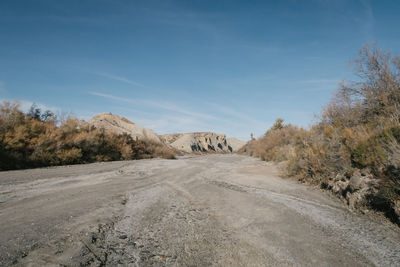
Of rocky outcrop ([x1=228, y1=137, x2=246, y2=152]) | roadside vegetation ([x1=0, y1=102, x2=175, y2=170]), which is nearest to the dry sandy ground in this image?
roadside vegetation ([x1=0, y1=102, x2=175, y2=170])

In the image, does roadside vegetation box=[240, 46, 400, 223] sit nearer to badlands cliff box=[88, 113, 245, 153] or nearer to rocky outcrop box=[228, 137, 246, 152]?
badlands cliff box=[88, 113, 245, 153]

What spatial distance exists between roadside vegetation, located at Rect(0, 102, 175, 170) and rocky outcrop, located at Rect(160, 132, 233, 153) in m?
27.7

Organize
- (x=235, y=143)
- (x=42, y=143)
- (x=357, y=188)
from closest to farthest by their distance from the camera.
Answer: (x=357, y=188), (x=42, y=143), (x=235, y=143)

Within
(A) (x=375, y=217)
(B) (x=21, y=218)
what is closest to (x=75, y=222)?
(B) (x=21, y=218)

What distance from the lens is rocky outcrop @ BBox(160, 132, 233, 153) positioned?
4941 centimetres

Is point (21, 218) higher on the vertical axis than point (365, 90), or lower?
lower

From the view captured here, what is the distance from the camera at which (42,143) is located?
9.49 metres

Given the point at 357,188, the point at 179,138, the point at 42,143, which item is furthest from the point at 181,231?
the point at 179,138

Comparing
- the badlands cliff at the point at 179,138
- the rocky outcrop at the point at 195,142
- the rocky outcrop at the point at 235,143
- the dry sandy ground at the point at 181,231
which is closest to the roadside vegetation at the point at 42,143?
the dry sandy ground at the point at 181,231

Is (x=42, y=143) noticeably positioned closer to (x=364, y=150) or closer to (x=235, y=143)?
(x=364, y=150)

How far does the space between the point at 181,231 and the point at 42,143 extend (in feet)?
32.6

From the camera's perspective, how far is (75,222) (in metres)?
2.80

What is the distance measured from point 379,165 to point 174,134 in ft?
196

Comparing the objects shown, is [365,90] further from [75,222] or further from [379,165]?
[75,222]
